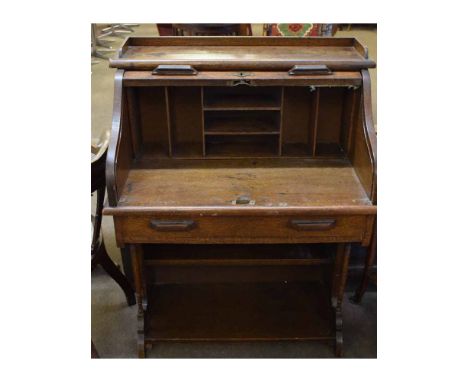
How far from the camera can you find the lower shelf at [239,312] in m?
2.19

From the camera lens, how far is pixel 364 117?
1.79 meters

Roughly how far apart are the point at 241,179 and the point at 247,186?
0.06 metres

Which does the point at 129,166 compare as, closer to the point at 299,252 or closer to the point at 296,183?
the point at 296,183

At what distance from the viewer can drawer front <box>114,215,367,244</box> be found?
1727mm

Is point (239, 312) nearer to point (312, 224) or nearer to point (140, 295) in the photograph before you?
point (140, 295)

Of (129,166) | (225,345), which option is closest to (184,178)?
(129,166)

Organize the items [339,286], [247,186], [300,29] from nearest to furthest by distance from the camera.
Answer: [247,186] < [339,286] < [300,29]

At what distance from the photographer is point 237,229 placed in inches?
68.8

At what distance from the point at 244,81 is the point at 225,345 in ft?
4.13

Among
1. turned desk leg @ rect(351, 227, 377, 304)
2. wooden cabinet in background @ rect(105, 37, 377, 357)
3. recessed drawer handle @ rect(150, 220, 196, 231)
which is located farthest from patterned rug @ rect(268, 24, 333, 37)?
recessed drawer handle @ rect(150, 220, 196, 231)

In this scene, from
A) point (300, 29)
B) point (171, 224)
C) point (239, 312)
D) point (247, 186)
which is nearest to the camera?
point (171, 224)

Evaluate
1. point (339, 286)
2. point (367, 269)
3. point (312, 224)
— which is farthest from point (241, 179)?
point (367, 269)

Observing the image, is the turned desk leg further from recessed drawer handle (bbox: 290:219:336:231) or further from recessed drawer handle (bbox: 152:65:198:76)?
recessed drawer handle (bbox: 152:65:198:76)

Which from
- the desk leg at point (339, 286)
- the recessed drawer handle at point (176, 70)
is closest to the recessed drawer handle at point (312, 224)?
the desk leg at point (339, 286)
